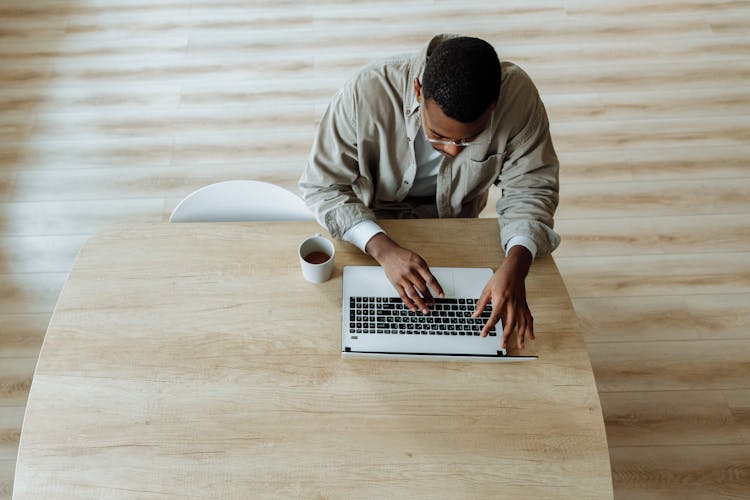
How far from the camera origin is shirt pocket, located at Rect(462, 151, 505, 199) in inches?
Result: 58.7

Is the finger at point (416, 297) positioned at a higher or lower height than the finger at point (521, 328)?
higher

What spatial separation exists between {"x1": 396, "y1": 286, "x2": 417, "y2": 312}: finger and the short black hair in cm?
40

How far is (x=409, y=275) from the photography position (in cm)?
133

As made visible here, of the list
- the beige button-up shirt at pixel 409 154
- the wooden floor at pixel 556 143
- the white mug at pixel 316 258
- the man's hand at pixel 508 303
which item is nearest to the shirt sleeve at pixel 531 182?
the beige button-up shirt at pixel 409 154

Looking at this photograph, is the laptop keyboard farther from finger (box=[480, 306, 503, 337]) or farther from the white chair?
the white chair

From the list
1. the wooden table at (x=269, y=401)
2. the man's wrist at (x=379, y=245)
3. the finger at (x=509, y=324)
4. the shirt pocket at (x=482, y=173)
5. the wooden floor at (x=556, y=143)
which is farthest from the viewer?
the wooden floor at (x=556, y=143)

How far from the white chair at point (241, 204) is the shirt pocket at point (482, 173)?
0.43 metres

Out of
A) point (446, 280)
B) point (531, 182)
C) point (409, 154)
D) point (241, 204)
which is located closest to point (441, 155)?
point (409, 154)

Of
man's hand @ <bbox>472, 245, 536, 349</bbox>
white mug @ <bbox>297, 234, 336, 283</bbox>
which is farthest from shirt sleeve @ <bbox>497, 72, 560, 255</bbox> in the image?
white mug @ <bbox>297, 234, 336, 283</bbox>

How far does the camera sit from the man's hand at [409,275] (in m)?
1.32

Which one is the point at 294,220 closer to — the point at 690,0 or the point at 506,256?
the point at 506,256

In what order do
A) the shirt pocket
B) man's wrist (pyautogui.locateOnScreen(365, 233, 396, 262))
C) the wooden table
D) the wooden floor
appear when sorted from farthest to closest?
1. the wooden floor
2. the shirt pocket
3. man's wrist (pyautogui.locateOnScreen(365, 233, 396, 262))
4. the wooden table

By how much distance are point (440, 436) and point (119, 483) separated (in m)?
0.65

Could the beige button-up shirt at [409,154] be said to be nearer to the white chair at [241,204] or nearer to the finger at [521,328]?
the white chair at [241,204]
